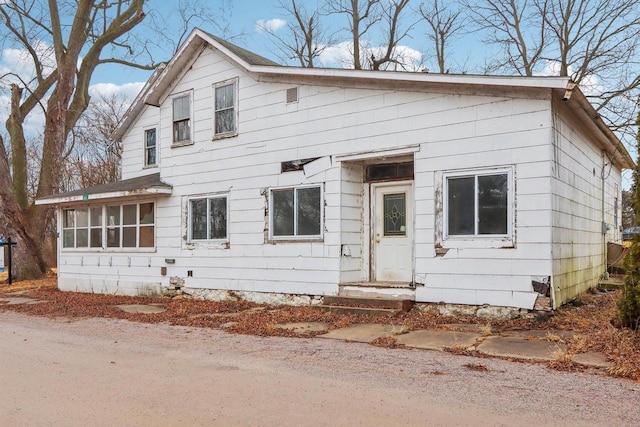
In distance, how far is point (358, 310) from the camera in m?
9.55

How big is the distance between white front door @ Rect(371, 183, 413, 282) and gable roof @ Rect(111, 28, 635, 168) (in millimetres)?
2019

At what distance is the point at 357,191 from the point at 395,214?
879 millimetres

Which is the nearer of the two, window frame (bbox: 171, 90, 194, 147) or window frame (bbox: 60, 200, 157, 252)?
window frame (bbox: 171, 90, 194, 147)

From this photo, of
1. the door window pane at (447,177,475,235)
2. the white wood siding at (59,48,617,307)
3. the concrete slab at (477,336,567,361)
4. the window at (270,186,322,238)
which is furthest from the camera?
the window at (270,186,322,238)

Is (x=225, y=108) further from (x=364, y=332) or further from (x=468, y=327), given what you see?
(x=468, y=327)

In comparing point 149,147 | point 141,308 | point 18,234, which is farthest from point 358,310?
point 18,234

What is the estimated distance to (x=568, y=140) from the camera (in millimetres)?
9328

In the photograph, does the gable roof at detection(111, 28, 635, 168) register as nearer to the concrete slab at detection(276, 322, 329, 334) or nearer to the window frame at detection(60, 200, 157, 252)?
the window frame at detection(60, 200, 157, 252)

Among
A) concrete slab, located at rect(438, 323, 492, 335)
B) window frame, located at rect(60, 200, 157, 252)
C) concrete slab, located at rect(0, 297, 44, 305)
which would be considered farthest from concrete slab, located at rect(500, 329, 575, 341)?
concrete slab, located at rect(0, 297, 44, 305)

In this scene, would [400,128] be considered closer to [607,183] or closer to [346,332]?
[346,332]

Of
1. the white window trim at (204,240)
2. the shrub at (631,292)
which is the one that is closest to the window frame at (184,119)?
the white window trim at (204,240)

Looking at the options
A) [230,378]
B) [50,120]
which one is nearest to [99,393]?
[230,378]

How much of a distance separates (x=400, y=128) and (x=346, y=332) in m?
3.78

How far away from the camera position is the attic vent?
11.1 metres
